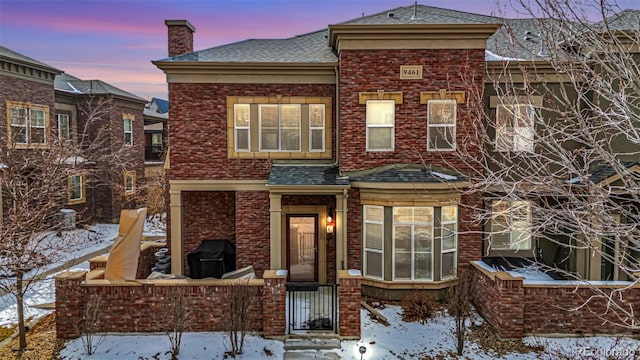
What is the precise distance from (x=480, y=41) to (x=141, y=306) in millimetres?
11741

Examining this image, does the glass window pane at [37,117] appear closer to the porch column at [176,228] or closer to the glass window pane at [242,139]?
the porch column at [176,228]

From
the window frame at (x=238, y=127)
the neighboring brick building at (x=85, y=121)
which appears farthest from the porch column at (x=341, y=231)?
the neighboring brick building at (x=85, y=121)

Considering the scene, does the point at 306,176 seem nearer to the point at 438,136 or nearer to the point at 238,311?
the point at 438,136

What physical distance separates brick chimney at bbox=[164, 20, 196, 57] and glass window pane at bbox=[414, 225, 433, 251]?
1046 cm

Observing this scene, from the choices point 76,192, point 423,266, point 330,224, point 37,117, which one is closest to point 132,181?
point 76,192

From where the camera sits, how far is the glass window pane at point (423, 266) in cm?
1158

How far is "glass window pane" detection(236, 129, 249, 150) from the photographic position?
1332cm

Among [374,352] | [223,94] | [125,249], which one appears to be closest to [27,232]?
[125,249]

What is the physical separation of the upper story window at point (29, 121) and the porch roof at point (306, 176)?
13.1m

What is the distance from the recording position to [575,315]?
31.0ft

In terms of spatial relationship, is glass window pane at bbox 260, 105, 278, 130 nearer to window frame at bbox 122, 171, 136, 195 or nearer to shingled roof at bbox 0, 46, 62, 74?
shingled roof at bbox 0, 46, 62, 74

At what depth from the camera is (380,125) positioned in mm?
12195

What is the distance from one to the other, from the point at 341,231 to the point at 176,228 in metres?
5.57

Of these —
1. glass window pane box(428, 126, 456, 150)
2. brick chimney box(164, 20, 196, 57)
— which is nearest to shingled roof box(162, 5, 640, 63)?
brick chimney box(164, 20, 196, 57)
